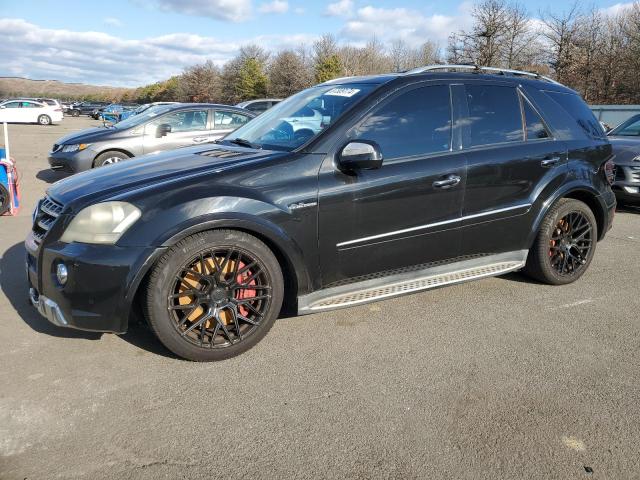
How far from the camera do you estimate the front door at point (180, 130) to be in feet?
32.1

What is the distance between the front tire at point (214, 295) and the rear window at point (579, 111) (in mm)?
3049

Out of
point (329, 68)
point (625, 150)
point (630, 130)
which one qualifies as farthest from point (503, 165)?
point (329, 68)

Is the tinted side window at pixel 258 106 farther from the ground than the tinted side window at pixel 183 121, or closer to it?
farther from the ground

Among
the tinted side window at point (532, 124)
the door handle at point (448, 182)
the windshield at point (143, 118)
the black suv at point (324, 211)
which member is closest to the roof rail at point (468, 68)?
the black suv at point (324, 211)

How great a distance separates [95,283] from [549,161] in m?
3.53

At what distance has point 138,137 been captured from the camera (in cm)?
971

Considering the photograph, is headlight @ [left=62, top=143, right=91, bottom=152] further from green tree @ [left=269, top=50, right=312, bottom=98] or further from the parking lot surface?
green tree @ [left=269, top=50, right=312, bottom=98]

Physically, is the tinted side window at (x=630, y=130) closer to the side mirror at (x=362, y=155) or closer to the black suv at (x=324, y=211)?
the black suv at (x=324, y=211)

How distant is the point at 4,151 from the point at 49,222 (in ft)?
15.3

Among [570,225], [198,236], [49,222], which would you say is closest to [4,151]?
[49,222]

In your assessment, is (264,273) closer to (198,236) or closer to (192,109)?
(198,236)

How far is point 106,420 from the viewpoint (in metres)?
2.64

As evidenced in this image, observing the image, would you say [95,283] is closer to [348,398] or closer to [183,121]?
[348,398]

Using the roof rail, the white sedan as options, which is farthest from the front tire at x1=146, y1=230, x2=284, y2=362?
the white sedan
